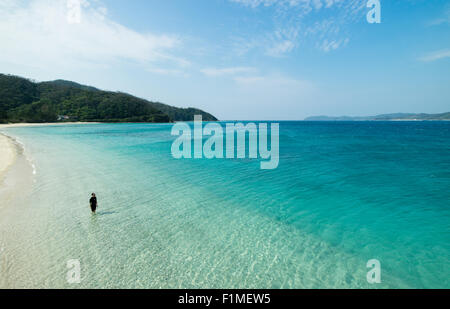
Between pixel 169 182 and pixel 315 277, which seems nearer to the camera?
pixel 315 277

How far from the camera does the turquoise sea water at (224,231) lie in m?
7.53

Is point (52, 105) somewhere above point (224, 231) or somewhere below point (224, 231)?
above

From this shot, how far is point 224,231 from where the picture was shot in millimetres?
10547

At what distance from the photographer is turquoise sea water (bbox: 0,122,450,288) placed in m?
7.53

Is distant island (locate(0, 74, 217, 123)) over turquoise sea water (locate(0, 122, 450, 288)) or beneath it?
over

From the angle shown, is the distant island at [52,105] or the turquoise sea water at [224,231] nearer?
the turquoise sea water at [224,231]

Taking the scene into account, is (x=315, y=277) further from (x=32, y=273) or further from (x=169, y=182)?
(x=169, y=182)

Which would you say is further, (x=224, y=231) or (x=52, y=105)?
(x=52, y=105)

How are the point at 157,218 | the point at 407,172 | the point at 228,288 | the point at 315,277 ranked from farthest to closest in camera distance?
1. the point at 407,172
2. the point at 157,218
3. the point at 315,277
4. the point at 228,288

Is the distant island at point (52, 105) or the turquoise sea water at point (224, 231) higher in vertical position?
the distant island at point (52, 105)

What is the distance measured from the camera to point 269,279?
24.4ft

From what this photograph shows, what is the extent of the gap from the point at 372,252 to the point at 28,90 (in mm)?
239447
